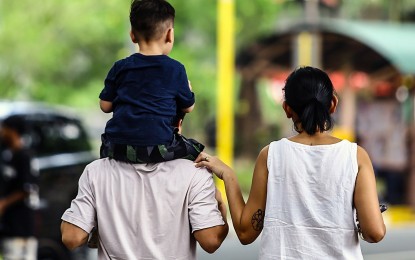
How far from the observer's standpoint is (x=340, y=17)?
31531mm

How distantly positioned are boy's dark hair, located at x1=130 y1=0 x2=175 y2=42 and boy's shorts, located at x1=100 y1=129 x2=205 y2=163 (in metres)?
0.37

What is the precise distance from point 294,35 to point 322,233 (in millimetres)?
15712

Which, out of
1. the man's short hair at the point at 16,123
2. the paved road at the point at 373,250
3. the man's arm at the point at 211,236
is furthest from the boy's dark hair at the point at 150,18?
the paved road at the point at 373,250

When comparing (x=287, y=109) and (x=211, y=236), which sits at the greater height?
(x=287, y=109)

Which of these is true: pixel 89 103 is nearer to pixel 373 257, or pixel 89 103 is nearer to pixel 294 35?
pixel 294 35

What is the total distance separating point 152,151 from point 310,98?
0.60 meters

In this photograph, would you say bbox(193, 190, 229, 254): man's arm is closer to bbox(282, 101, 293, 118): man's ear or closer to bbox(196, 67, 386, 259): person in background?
bbox(196, 67, 386, 259): person in background

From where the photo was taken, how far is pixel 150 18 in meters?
3.66

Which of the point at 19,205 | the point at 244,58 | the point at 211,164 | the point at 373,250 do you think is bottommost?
the point at 373,250

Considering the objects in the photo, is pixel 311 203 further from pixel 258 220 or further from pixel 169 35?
pixel 169 35

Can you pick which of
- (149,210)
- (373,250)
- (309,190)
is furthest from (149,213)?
(373,250)

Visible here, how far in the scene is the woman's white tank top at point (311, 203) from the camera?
3.53 m

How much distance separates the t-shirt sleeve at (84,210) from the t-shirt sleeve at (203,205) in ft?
1.19

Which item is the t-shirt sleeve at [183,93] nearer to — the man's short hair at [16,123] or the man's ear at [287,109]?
the man's ear at [287,109]
